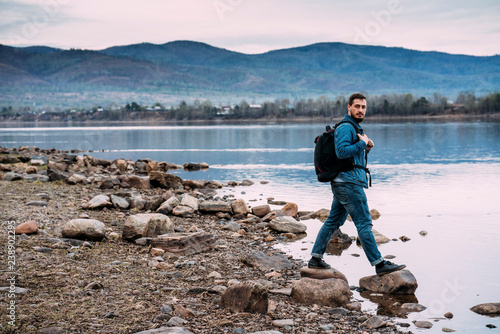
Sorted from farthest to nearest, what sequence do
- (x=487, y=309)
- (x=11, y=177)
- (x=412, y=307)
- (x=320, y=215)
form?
(x=11, y=177)
(x=320, y=215)
(x=412, y=307)
(x=487, y=309)

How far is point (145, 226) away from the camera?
1202 cm

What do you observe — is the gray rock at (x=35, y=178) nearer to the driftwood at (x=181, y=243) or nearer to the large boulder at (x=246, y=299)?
the driftwood at (x=181, y=243)

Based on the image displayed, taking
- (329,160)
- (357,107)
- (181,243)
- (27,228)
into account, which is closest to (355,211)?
(329,160)

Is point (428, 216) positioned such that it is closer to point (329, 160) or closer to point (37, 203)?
point (329, 160)

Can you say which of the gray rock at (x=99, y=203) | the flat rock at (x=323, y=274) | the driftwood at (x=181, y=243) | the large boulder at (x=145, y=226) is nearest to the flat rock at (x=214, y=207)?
A: the gray rock at (x=99, y=203)

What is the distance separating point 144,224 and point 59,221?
234 cm

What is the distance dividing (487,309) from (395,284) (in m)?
1.48

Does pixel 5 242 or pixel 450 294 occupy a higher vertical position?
pixel 5 242

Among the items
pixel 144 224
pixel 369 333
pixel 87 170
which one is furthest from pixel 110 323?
pixel 87 170

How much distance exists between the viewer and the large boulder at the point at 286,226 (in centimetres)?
1482

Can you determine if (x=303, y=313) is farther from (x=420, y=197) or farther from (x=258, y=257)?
(x=420, y=197)

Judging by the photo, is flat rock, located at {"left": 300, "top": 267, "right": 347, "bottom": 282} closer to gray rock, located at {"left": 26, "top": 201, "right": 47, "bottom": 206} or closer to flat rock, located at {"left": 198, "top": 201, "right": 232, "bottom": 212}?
flat rock, located at {"left": 198, "top": 201, "right": 232, "bottom": 212}

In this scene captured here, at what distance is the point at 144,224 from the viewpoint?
12.1 metres

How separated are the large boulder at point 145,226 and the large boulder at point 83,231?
554 mm
